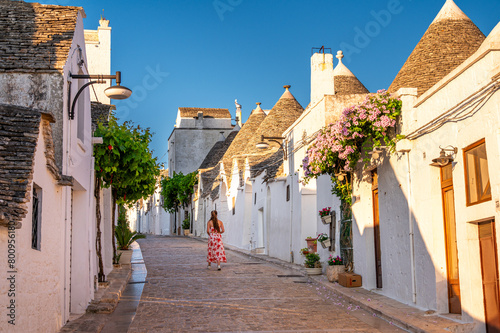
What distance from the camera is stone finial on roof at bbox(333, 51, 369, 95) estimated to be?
2181 centimetres

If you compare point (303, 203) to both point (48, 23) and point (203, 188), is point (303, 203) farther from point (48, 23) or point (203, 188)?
point (203, 188)

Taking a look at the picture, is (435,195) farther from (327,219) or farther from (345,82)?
(345,82)

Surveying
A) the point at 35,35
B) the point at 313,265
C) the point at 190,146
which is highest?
the point at 190,146

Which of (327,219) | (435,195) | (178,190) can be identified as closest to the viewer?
(435,195)

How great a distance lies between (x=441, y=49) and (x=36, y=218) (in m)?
12.2

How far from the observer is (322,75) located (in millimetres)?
18984

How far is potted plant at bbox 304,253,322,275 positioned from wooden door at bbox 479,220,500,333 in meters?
7.50

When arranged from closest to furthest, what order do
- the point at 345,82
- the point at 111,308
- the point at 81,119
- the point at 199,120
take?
the point at 111,308 < the point at 81,119 < the point at 345,82 < the point at 199,120

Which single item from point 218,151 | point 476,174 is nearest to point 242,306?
point 476,174

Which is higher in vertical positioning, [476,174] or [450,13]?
[450,13]

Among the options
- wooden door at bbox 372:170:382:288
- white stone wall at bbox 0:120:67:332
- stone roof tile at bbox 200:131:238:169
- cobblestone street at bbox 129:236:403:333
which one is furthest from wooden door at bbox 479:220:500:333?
stone roof tile at bbox 200:131:238:169

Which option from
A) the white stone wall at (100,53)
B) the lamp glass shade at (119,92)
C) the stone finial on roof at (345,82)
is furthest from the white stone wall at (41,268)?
the stone finial on roof at (345,82)

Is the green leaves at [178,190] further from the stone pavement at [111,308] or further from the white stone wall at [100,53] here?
the stone pavement at [111,308]

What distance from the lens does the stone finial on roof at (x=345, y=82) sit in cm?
2181
